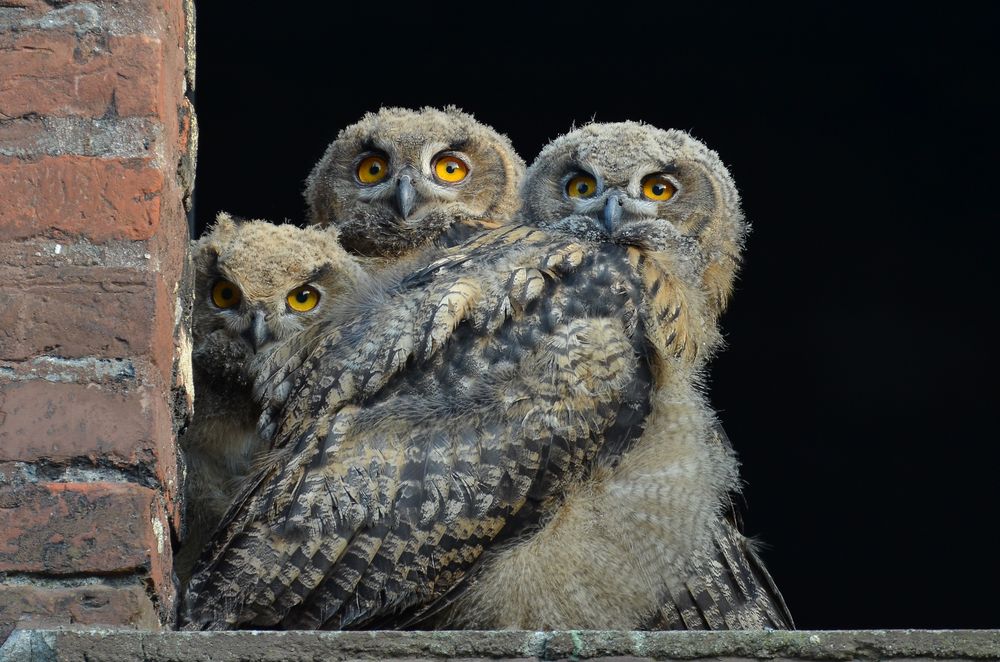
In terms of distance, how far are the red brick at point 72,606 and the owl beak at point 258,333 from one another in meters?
1.07

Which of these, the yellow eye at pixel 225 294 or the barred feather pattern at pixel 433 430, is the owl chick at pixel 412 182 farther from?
the barred feather pattern at pixel 433 430

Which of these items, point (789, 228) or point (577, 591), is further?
point (789, 228)

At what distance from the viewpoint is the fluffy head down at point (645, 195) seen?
3006 mm

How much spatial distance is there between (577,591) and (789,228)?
269cm

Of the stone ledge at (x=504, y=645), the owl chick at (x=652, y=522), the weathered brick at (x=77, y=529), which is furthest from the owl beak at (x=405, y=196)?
the stone ledge at (x=504, y=645)

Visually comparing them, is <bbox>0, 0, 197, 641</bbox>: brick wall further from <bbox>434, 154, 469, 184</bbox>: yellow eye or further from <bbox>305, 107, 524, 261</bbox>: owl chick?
<bbox>434, 154, 469, 184</bbox>: yellow eye

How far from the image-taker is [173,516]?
2.04 metres

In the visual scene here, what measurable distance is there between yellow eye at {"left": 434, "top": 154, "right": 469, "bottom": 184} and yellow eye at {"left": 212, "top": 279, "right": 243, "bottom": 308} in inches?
30.0

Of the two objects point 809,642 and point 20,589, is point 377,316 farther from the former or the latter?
point 809,642

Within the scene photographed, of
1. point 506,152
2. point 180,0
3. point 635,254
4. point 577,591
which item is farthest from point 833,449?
point 180,0

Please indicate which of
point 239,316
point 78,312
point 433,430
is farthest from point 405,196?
point 78,312

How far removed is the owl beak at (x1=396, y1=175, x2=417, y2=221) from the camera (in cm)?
346

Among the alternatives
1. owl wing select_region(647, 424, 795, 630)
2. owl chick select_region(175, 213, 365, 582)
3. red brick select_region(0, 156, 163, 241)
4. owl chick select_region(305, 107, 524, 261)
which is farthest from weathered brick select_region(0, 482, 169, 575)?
owl chick select_region(305, 107, 524, 261)

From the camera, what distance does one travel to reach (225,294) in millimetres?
3039
